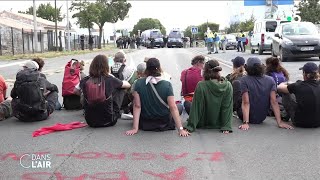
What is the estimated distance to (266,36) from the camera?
28.0 m

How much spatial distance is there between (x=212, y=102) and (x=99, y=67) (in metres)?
1.92

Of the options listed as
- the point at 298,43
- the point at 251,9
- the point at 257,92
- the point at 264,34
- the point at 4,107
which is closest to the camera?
the point at 257,92

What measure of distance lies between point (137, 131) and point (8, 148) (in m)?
1.97

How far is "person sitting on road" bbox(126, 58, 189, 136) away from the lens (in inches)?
276

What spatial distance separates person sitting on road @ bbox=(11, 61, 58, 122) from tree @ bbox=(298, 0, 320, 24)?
41960 millimetres

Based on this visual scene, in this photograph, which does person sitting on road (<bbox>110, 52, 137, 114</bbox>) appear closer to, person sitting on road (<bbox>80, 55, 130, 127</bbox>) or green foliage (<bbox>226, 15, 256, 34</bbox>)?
person sitting on road (<bbox>80, 55, 130, 127</bbox>)

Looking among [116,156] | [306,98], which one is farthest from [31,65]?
[306,98]

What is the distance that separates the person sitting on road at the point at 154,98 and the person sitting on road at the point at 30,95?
193 centimetres

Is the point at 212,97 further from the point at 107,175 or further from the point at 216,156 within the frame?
the point at 107,175

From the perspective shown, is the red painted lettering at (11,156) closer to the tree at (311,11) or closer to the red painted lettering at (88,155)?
the red painted lettering at (88,155)

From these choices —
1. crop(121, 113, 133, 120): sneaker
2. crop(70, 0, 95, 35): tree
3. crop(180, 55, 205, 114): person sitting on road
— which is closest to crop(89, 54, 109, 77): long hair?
crop(121, 113, 133, 120): sneaker

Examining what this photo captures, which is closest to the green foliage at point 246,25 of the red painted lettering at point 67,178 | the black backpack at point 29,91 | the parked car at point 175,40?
the parked car at point 175,40

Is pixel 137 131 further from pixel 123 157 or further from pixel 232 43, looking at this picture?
pixel 232 43

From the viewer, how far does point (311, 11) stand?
46.2 metres
